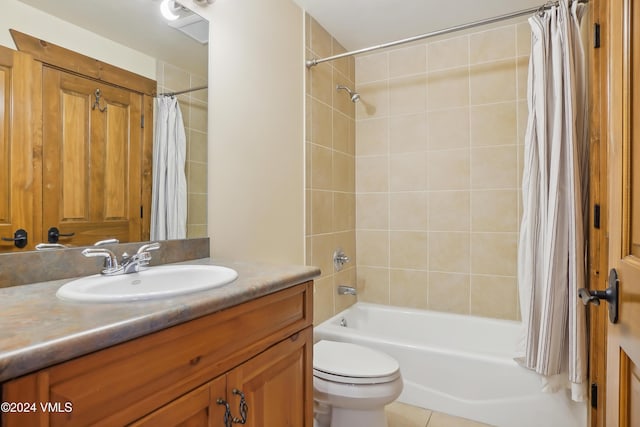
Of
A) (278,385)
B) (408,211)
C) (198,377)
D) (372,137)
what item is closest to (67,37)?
(198,377)

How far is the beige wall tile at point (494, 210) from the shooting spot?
2.22m

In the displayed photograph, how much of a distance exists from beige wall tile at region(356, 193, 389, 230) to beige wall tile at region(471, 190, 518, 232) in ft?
1.97

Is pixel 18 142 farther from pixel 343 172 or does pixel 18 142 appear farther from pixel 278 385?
pixel 343 172

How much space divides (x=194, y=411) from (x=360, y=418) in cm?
97

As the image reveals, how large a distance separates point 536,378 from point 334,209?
1436mm

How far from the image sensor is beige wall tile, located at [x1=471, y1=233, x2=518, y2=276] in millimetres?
2223

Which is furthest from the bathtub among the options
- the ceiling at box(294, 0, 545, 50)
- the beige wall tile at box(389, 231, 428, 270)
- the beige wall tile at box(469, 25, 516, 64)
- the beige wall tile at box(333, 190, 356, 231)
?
the ceiling at box(294, 0, 545, 50)

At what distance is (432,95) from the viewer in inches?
95.5

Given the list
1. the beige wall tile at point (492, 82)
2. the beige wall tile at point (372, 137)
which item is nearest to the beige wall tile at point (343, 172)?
the beige wall tile at point (372, 137)

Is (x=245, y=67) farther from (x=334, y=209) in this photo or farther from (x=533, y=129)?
(x=533, y=129)

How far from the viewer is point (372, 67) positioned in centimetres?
263

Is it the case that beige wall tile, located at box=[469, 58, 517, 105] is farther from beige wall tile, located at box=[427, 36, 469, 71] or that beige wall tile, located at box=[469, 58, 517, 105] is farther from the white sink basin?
the white sink basin

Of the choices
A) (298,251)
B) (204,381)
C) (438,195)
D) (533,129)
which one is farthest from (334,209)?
(204,381)

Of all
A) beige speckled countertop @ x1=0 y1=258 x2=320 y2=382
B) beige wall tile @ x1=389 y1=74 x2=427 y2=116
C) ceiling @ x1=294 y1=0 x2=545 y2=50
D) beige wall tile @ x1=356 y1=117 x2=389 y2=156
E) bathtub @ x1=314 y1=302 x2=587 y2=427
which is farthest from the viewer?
beige wall tile @ x1=356 y1=117 x2=389 y2=156
